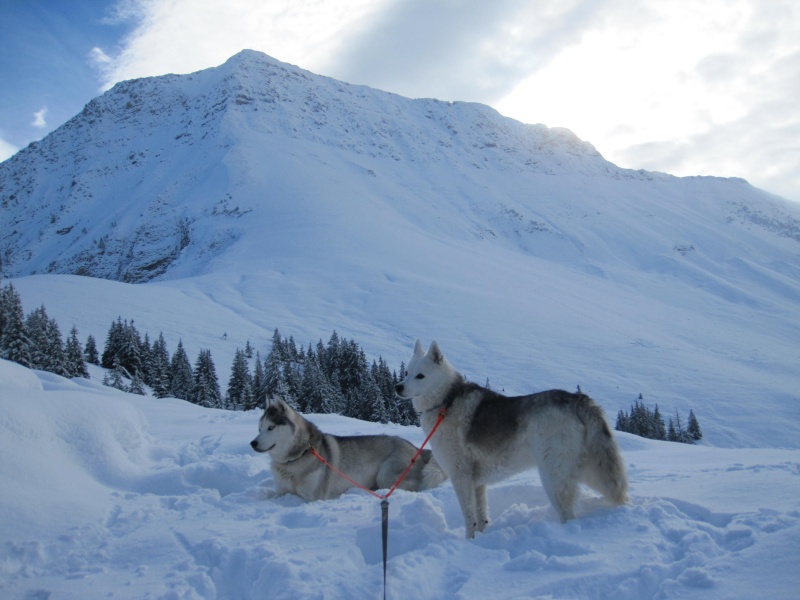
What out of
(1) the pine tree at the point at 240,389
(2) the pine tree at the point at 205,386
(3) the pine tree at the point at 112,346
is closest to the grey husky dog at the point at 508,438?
(1) the pine tree at the point at 240,389

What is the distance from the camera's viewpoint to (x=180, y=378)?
49.0 m

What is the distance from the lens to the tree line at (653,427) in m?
51.4

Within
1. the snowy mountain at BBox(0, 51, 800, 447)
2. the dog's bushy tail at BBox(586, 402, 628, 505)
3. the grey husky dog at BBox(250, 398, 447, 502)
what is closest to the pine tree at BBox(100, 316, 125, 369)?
the snowy mountain at BBox(0, 51, 800, 447)

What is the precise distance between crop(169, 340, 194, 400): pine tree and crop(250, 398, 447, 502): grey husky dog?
4291 centimetres

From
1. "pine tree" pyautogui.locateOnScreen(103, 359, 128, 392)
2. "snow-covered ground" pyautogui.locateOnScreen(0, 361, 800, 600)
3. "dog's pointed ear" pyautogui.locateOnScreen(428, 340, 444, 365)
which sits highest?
"pine tree" pyautogui.locateOnScreen(103, 359, 128, 392)

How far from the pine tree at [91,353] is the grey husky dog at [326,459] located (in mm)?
55772

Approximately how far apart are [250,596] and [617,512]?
3862 millimetres

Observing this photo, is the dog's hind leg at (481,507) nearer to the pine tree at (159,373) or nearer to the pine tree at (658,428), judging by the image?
the pine tree at (159,373)

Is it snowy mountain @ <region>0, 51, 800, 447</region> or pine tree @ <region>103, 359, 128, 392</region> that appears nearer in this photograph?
pine tree @ <region>103, 359, 128, 392</region>

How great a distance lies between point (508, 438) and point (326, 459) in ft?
13.0

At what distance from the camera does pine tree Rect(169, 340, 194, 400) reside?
48.2 meters

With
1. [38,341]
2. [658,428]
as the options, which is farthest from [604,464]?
[658,428]

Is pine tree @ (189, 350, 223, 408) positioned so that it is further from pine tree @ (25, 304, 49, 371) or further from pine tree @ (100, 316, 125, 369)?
pine tree @ (25, 304, 49, 371)

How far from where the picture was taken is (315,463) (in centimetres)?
867
